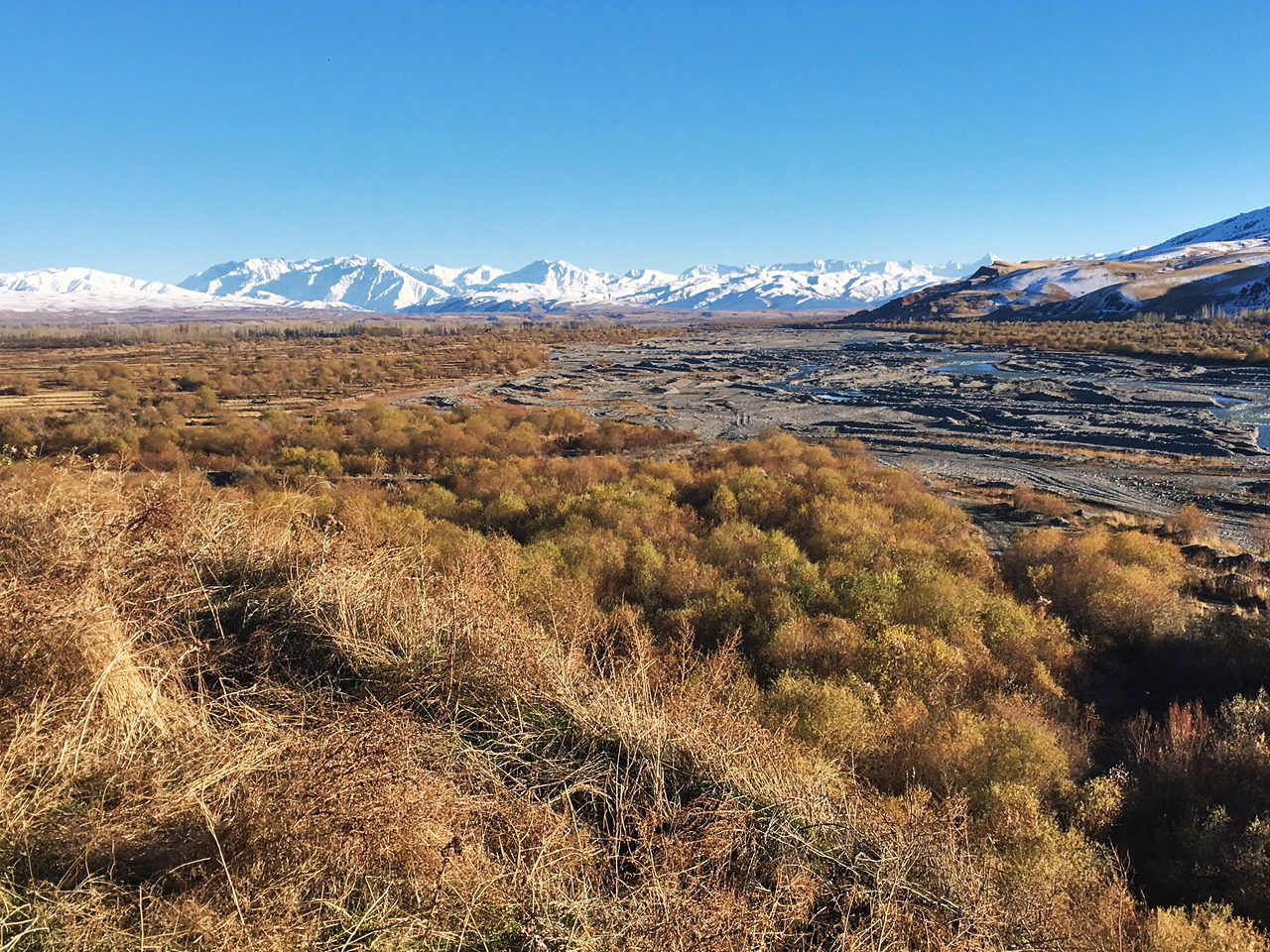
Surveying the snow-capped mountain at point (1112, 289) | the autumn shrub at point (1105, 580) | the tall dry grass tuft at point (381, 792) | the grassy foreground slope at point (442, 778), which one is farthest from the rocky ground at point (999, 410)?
the snow-capped mountain at point (1112, 289)

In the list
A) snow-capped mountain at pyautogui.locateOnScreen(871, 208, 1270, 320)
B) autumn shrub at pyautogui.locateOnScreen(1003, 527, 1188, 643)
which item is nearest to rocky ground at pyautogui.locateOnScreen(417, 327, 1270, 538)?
autumn shrub at pyautogui.locateOnScreen(1003, 527, 1188, 643)

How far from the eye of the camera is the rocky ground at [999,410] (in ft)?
82.4

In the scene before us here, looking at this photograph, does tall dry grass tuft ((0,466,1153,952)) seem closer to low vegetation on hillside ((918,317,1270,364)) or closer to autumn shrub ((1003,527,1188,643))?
autumn shrub ((1003,527,1188,643))

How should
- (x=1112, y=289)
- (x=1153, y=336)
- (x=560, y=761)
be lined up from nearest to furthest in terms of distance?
(x=560, y=761)
(x=1153, y=336)
(x=1112, y=289)

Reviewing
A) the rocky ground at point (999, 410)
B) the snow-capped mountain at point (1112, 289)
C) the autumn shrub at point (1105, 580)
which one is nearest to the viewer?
the autumn shrub at point (1105, 580)

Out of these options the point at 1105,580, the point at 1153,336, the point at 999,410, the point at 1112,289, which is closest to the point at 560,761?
the point at 1105,580

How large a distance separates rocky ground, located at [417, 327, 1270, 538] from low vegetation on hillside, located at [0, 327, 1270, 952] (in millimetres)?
15323

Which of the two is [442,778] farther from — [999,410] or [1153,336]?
[1153,336]

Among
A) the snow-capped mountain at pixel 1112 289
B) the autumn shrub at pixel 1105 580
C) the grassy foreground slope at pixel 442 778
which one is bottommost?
the autumn shrub at pixel 1105 580

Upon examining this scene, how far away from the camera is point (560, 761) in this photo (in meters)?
5.20

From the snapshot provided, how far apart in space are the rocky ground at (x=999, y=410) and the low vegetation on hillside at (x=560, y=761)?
15323 mm

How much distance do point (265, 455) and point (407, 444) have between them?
17.8ft

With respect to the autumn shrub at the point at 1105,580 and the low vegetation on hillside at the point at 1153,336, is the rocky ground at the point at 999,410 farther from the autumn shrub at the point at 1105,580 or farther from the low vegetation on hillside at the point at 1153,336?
the autumn shrub at the point at 1105,580

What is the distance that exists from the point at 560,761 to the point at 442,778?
1.10 m
